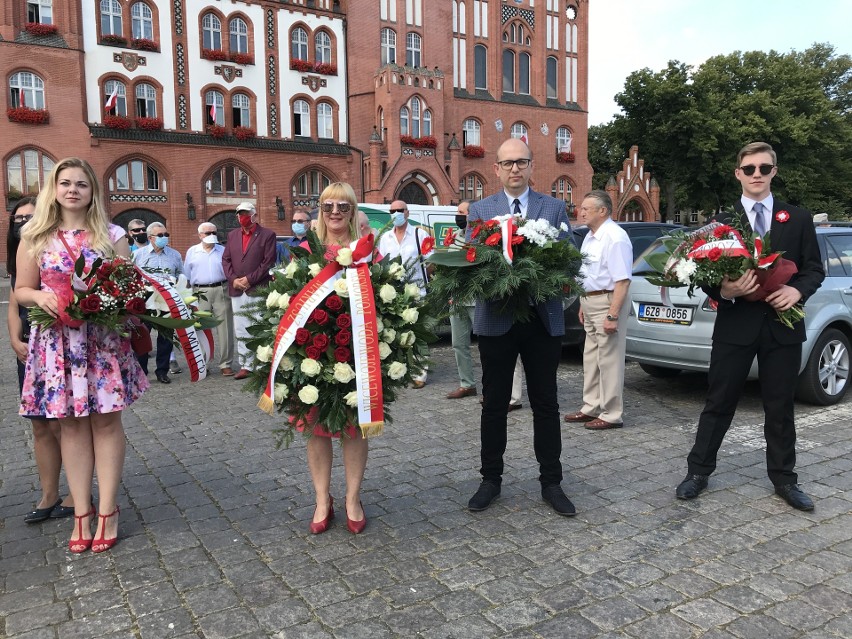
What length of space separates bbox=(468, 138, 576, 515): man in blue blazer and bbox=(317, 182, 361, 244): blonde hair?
27.9 inches

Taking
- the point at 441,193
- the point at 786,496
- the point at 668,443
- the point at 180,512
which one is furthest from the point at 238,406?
the point at 441,193

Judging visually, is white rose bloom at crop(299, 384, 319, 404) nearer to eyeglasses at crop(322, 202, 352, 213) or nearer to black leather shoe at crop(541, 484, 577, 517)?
eyeglasses at crop(322, 202, 352, 213)

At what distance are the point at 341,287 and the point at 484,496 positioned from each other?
1.72 metres

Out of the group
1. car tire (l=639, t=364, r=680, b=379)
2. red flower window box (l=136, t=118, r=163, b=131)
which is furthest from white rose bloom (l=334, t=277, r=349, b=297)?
red flower window box (l=136, t=118, r=163, b=131)

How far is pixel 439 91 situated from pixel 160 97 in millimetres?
14656

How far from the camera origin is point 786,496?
450cm

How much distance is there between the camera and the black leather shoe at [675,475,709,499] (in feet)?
15.1

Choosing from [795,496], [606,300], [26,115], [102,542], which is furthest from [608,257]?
[26,115]

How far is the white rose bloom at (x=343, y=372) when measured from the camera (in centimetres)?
371

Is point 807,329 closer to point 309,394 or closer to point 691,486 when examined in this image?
point 691,486

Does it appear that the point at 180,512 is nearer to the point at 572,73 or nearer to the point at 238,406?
the point at 238,406

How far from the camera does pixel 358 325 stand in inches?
146

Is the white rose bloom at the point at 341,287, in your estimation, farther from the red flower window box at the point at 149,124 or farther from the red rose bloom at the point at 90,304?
the red flower window box at the point at 149,124

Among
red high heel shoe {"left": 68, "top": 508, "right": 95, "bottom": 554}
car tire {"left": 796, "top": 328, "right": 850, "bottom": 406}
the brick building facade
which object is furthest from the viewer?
the brick building facade
